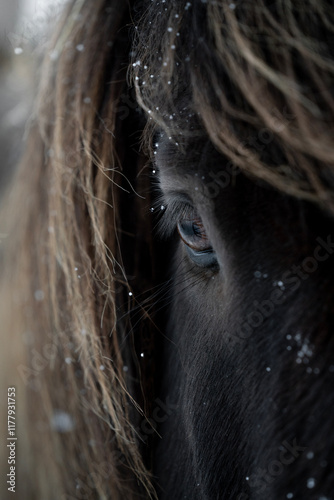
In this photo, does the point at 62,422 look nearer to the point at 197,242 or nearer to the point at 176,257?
the point at 176,257

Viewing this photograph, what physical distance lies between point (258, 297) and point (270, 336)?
0.05 m

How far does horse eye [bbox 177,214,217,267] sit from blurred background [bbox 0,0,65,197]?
1.86ft

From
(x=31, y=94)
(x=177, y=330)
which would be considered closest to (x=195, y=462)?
(x=177, y=330)

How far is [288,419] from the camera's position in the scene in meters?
0.57

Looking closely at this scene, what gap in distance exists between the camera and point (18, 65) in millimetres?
1443

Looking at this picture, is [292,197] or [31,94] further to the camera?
[31,94]

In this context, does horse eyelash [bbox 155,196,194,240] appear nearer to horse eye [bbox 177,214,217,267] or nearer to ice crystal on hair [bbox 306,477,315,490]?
horse eye [bbox 177,214,217,267]

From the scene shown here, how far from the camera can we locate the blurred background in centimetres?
112

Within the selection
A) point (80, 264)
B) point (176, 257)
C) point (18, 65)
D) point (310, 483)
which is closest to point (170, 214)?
point (176, 257)

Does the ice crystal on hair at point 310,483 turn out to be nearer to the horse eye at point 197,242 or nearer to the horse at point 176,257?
the horse at point 176,257

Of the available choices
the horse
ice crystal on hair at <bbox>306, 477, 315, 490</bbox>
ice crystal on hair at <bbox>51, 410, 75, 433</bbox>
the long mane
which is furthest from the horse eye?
ice crystal on hair at <bbox>51, 410, 75, 433</bbox>

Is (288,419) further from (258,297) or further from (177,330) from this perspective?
(177,330)

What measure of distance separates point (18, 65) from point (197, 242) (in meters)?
1.01

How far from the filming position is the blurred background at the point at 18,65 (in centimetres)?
112
